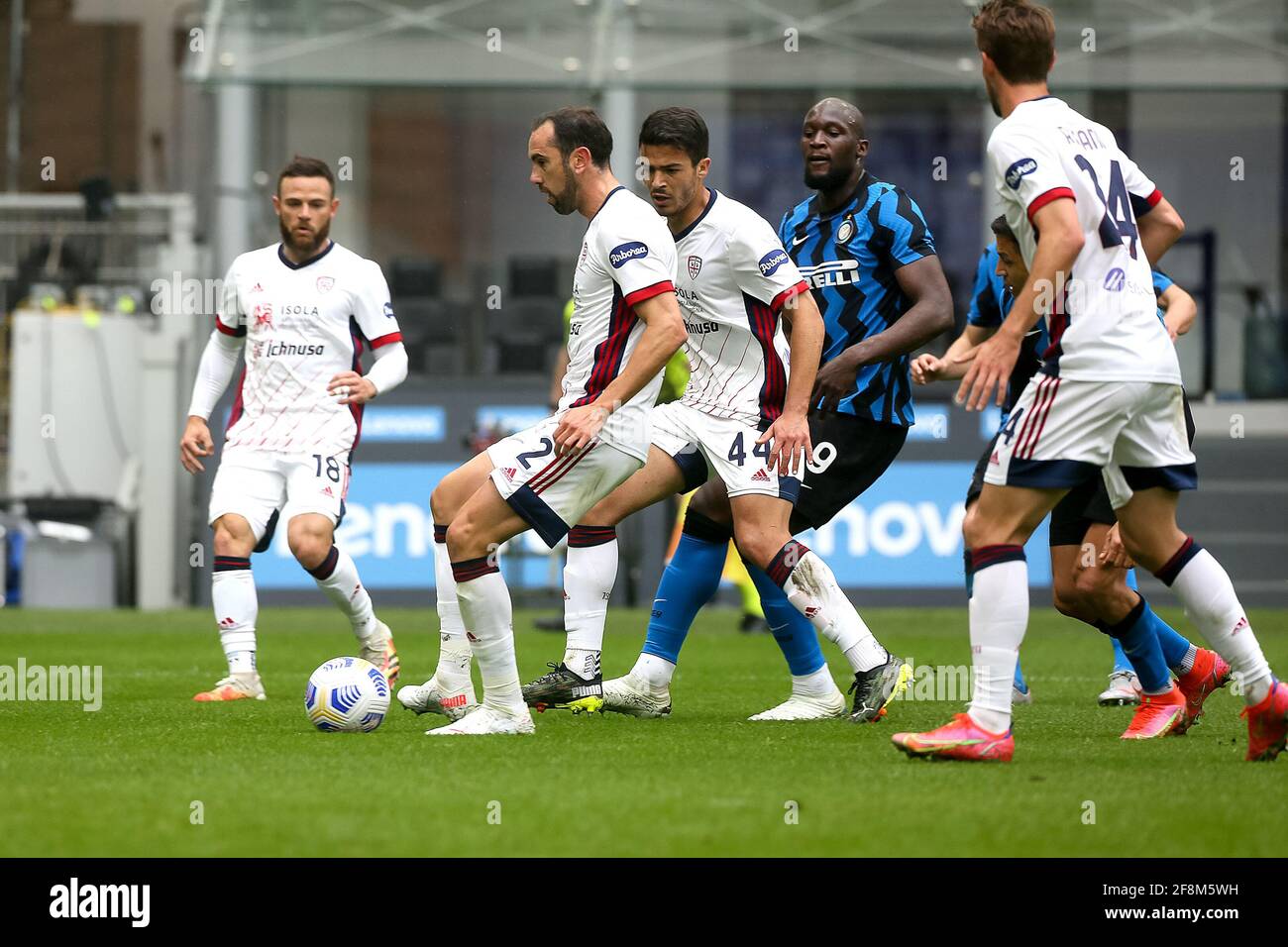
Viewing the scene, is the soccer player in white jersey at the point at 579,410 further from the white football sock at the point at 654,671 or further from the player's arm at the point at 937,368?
the white football sock at the point at 654,671

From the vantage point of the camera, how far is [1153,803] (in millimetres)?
4523

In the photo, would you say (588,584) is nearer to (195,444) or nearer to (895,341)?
(895,341)

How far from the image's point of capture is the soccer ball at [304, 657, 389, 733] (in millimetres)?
6223

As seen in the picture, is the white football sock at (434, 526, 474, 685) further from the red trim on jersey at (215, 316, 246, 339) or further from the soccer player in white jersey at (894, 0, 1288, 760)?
the red trim on jersey at (215, 316, 246, 339)

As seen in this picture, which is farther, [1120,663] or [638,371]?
[1120,663]

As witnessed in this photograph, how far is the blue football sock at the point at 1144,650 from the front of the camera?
6.30 meters

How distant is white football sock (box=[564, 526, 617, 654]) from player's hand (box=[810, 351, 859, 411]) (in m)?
0.95

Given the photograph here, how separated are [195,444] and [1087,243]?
422 cm

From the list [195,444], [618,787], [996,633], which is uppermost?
[195,444]

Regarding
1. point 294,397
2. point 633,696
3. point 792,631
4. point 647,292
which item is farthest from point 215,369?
point 647,292

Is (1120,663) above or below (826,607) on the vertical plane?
below

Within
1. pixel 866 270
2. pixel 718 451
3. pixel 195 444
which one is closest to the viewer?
pixel 718 451

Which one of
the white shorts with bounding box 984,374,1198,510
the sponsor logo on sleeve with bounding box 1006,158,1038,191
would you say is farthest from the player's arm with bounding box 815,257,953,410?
the sponsor logo on sleeve with bounding box 1006,158,1038,191

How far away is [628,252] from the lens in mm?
5672
